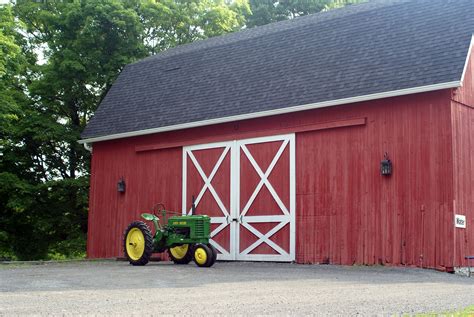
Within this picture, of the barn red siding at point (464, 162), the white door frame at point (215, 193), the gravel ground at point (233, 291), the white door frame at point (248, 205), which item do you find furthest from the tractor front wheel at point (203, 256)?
the barn red siding at point (464, 162)

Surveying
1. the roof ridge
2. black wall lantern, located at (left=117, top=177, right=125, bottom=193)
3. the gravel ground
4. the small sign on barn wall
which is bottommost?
the gravel ground

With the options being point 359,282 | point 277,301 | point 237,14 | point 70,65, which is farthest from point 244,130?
point 237,14

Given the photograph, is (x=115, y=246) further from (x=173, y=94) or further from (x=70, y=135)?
(x=70, y=135)

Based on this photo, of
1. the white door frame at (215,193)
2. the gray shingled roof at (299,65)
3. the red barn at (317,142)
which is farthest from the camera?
the white door frame at (215,193)

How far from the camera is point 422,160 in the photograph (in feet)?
42.2

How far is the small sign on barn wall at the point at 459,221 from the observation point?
489 inches

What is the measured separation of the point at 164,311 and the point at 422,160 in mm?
7647

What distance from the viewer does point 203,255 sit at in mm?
12758

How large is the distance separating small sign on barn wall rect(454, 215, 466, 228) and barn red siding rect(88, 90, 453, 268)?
0.15m

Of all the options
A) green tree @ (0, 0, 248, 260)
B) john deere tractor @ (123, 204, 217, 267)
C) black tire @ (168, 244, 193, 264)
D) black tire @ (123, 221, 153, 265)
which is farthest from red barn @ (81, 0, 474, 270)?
green tree @ (0, 0, 248, 260)

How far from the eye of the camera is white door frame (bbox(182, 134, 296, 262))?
1453 cm

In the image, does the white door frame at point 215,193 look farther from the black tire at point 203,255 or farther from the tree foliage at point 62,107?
the tree foliage at point 62,107

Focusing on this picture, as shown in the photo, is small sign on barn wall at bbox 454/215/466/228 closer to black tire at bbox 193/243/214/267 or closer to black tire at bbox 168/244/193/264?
black tire at bbox 193/243/214/267

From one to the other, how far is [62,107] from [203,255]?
14.1m
